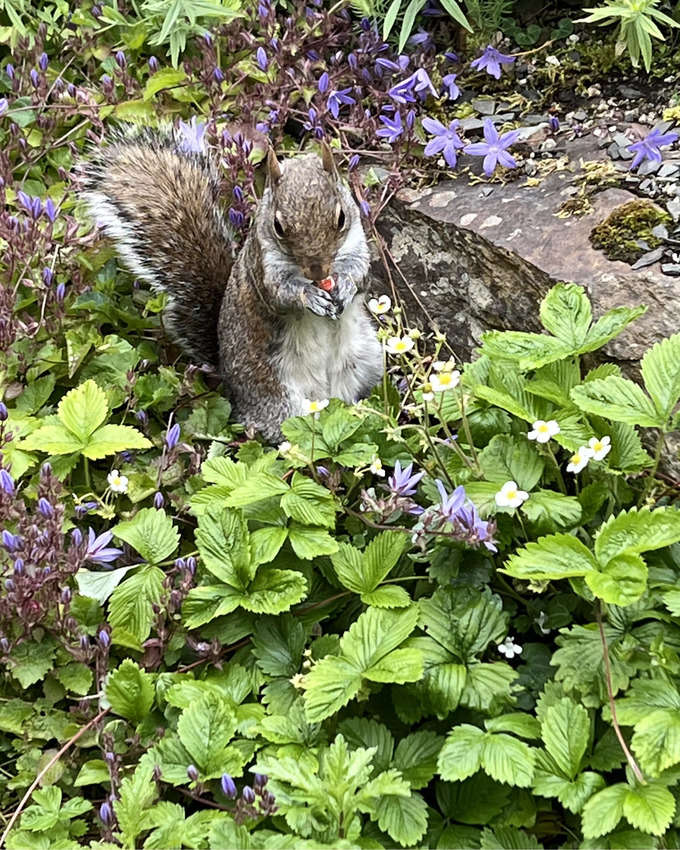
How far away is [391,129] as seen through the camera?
3012mm

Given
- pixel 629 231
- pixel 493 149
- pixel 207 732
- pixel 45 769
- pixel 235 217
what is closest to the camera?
pixel 207 732

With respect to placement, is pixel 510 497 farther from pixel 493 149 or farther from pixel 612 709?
pixel 493 149

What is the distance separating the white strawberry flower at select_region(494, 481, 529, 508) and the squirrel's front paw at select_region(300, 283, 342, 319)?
77 cm

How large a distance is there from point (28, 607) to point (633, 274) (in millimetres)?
1487

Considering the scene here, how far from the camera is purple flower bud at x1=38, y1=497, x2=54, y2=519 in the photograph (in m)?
2.07

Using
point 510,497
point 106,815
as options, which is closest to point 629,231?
point 510,497

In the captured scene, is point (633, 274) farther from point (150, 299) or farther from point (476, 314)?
point (150, 299)

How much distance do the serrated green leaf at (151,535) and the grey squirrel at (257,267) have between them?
567 millimetres

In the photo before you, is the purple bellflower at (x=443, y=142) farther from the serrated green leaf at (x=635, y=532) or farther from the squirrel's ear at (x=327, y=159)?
the serrated green leaf at (x=635, y=532)

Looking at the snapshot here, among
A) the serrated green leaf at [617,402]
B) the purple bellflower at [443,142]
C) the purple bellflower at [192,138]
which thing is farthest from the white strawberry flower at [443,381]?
the purple bellflower at [192,138]

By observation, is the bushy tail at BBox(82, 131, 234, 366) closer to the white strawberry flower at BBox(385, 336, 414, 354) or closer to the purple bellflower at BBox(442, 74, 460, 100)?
the purple bellflower at BBox(442, 74, 460, 100)

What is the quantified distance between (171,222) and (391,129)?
2.27 ft

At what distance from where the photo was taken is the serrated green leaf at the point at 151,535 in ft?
6.99

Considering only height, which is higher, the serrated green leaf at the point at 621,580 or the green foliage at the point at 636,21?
the green foliage at the point at 636,21
